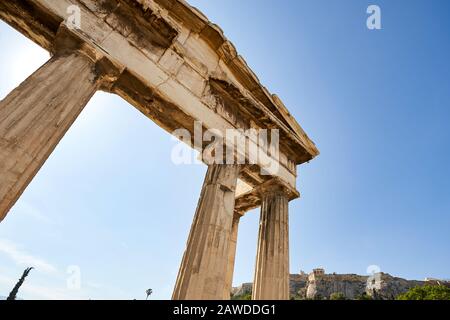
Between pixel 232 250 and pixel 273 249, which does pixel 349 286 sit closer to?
pixel 232 250

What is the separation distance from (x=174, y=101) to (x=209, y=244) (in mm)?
3679

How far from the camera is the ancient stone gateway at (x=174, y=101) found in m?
4.86

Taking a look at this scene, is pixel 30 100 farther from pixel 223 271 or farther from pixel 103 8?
pixel 223 271

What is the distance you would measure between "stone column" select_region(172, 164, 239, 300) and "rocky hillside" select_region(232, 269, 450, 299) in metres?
89.3

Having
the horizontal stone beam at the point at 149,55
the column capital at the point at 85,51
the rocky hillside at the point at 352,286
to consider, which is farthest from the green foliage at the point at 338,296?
the column capital at the point at 85,51

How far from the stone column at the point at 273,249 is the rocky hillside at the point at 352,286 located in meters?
87.5

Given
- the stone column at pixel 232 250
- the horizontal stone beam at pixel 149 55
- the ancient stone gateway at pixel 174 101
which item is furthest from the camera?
the stone column at pixel 232 250

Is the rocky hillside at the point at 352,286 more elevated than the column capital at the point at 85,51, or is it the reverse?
the rocky hillside at the point at 352,286

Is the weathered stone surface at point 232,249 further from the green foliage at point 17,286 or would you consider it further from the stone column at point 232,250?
the green foliage at point 17,286

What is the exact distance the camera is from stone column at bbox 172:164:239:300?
5676mm

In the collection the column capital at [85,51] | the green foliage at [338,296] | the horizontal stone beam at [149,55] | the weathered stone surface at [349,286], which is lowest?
the column capital at [85,51]

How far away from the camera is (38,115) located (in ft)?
15.8
